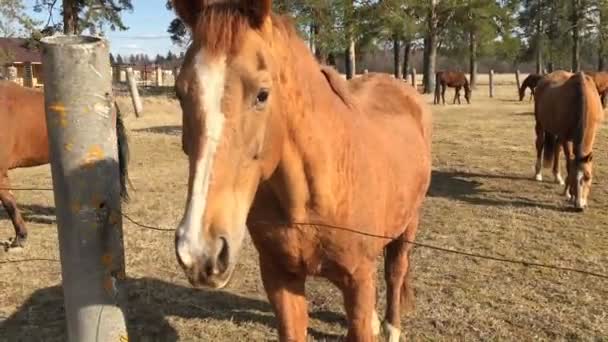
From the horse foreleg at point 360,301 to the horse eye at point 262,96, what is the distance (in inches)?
39.4

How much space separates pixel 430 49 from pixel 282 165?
2729 cm

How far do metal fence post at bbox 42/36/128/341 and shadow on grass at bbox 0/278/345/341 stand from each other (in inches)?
65.8

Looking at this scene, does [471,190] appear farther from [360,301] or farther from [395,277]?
[360,301]

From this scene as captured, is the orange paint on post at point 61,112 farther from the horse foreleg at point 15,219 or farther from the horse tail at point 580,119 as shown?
the horse tail at point 580,119

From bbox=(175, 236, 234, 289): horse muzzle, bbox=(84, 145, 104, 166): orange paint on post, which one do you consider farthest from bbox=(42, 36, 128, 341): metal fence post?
bbox=(175, 236, 234, 289): horse muzzle

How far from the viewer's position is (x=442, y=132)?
44.3 feet

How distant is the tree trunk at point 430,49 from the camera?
2684 centimetres

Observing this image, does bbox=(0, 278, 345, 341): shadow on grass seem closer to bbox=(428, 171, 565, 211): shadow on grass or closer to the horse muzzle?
the horse muzzle

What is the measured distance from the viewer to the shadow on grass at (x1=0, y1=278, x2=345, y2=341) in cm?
343

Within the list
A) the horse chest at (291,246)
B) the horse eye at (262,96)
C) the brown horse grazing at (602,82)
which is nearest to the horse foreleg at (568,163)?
the horse chest at (291,246)

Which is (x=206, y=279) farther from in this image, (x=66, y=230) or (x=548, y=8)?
(x=548, y=8)

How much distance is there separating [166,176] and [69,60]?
703 centimetres

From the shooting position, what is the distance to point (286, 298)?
2367mm

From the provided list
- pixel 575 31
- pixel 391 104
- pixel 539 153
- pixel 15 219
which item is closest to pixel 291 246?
pixel 391 104
